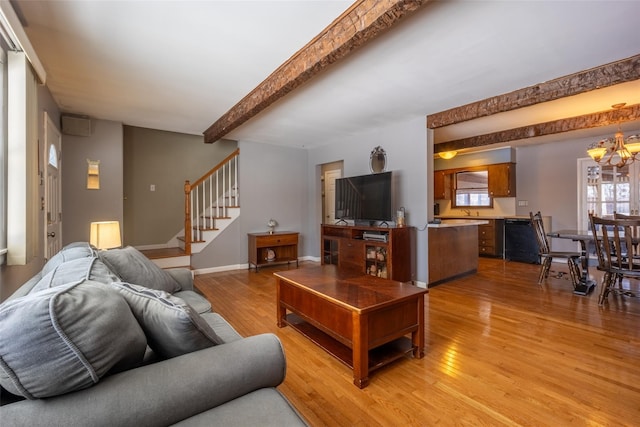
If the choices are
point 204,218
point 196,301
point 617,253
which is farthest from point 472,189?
point 196,301

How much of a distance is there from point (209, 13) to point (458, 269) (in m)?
A: 4.61

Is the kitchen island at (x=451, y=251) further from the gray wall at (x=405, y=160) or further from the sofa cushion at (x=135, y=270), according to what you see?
the sofa cushion at (x=135, y=270)

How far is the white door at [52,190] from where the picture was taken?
316 cm

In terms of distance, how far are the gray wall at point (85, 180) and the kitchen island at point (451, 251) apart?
4.77 meters

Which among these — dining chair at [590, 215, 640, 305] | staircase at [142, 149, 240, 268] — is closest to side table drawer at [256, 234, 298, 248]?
staircase at [142, 149, 240, 268]

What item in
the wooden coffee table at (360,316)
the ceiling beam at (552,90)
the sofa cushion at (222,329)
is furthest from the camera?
the ceiling beam at (552,90)

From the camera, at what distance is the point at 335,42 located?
2.14 metres

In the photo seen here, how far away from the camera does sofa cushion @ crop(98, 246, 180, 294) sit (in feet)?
6.83

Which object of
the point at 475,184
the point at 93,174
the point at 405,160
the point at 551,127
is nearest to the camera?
the point at 93,174

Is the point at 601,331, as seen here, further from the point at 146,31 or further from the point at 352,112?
the point at 146,31

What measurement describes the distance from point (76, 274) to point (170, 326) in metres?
0.79

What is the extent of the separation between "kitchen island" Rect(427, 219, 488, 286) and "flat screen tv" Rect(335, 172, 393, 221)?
2.41ft

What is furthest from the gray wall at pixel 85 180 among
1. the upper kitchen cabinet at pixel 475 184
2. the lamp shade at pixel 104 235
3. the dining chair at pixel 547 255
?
the upper kitchen cabinet at pixel 475 184

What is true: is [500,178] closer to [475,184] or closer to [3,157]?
[475,184]
